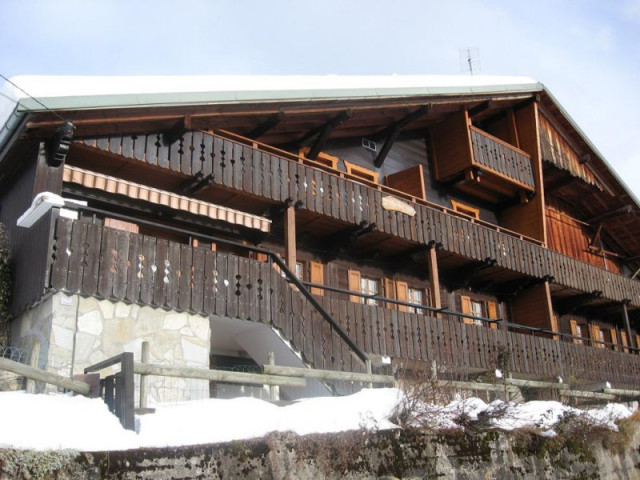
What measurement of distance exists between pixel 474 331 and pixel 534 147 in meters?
7.78

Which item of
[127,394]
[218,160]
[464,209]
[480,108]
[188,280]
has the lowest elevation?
[127,394]

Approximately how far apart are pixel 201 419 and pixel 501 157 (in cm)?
1629

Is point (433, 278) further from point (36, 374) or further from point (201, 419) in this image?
point (36, 374)

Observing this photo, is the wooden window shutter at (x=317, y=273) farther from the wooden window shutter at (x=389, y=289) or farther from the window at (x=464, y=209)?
the window at (x=464, y=209)

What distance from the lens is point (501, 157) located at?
21.8 m

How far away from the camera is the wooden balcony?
10727 mm

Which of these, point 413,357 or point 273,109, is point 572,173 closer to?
point 413,357

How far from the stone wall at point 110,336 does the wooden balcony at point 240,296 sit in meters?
0.20

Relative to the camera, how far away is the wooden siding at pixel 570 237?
26.0 metres

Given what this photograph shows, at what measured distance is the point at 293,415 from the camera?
8.32m

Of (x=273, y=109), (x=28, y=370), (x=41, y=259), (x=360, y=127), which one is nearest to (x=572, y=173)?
(x=360, y=127)

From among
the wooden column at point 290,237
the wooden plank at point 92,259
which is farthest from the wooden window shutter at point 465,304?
the wooden plank at point 92,259

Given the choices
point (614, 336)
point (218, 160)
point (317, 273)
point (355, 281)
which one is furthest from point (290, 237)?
point (614, 336)

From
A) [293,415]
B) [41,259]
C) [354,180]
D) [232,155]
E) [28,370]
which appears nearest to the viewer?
[28,370]
